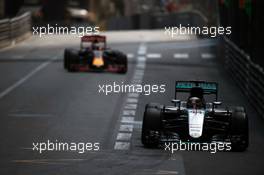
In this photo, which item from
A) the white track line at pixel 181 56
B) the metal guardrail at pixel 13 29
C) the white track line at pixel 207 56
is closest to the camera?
the white track line at pixel 207 56

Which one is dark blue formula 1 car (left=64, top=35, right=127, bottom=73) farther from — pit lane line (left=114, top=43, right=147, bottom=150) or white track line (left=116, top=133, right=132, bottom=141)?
white track line (left=116, top=133, right=132, bottom=141)

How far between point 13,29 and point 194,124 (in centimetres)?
3537

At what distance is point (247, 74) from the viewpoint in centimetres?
2984

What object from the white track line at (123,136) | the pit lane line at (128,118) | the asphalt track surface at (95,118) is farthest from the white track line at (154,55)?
the white track line at (123,136)

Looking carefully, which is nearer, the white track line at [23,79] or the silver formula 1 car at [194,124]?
the silver formula 1 car at [194,124]

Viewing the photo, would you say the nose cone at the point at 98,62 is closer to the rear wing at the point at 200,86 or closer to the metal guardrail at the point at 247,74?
the metal guardrail at the point at 247,74

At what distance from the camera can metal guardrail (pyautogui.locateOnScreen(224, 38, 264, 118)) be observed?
25.7m

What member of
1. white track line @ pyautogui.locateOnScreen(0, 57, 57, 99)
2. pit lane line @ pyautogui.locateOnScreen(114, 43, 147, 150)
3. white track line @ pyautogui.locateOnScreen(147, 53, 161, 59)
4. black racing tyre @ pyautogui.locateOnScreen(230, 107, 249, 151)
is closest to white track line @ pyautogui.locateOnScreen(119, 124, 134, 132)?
pit lane line @ pyautogui.locateOnScreen(114, 43, 147, 150)

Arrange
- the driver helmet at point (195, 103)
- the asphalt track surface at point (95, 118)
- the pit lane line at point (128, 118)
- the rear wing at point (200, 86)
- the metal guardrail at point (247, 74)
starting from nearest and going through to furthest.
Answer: the asphalt track surface at point (95, 118), the driver helmet at point (195, 103), the rear wing at point (200, 86), the pit lane line at point (128, 118), the metal guardrail at point (247, 74)

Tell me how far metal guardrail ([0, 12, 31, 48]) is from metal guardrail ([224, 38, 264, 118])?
14.3 metres

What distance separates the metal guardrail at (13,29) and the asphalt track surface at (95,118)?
3652 millimetres

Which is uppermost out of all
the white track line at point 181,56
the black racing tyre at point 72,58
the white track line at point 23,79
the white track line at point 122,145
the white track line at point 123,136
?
the black racing tyre at point 72,58

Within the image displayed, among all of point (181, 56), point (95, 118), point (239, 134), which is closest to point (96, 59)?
point (95, 118)

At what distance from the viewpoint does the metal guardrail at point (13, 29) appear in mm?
50656
